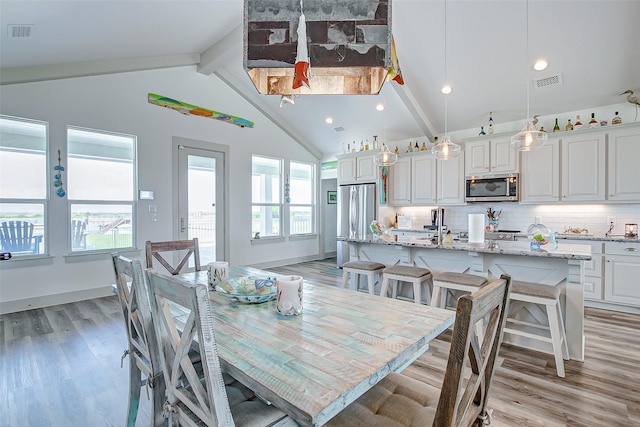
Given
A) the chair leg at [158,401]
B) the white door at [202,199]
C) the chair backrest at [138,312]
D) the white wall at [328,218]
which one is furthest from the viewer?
the white wall at [328,218]

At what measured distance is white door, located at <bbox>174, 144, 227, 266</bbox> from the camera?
5082mm

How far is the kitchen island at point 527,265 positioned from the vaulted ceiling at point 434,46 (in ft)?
8.30

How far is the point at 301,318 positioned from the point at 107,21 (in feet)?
12.5

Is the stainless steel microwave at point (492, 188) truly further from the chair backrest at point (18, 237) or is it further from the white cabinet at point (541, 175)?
the chair backrest at point (18, 237)

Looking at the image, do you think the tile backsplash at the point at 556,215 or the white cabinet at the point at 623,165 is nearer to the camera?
the white cabinet at the point at 623,165

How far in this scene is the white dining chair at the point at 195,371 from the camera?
851 millimetres

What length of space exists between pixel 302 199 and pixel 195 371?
20.7ft

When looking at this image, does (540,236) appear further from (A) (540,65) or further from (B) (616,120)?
(B) (616,120)

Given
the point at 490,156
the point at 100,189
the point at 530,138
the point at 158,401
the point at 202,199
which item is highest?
the point at 490,156

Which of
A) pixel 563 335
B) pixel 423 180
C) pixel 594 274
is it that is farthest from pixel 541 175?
pixel 563 335

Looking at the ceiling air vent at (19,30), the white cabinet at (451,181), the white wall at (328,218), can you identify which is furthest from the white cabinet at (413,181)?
the ceiling air vent at (19,30)

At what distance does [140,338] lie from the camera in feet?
4.82

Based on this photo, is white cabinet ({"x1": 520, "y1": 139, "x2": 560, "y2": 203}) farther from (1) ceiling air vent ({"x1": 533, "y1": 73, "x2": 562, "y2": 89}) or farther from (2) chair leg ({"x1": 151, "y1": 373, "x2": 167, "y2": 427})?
(2) chair leg ({"x1": 151, "y1": 373, "x2": 167, "y2": 427})

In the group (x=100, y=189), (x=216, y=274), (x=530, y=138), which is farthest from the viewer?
(x=100, y=189)
